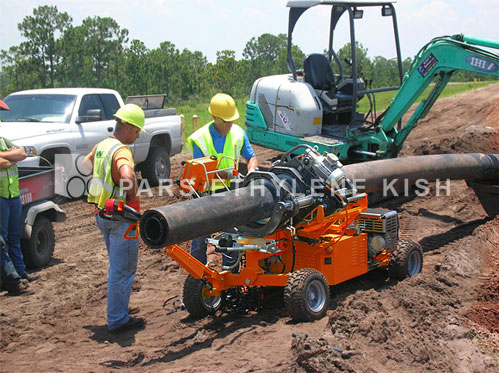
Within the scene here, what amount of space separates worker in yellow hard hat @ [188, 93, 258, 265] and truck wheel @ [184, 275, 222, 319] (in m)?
0.49

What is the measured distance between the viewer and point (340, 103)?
40.3ft

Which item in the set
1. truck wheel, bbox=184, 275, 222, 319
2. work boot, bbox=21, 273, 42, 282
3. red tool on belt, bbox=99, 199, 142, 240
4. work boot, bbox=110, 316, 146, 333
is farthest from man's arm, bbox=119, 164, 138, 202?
work boot, bbox=21, 273, 42, 282

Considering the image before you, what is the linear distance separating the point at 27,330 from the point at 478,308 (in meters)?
4.54

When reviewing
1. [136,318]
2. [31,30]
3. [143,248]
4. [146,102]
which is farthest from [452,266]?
[31,30]

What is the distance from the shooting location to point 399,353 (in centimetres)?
488

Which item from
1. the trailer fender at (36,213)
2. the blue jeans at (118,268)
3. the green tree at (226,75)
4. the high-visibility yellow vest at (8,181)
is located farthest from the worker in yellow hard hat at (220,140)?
the green tree at (226,75)

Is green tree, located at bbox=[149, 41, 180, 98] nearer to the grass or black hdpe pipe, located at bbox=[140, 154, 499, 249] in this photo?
the grass

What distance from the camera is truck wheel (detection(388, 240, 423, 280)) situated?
22.9ft

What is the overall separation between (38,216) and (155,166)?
5.05 metres

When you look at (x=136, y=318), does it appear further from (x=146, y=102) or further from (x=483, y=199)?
(x=146, y=102)

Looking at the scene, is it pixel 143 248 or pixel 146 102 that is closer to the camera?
pixel 143 248

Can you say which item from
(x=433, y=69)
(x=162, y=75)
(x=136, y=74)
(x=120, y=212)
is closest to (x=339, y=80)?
(x=433, y=69)

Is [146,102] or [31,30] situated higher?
[31,30]

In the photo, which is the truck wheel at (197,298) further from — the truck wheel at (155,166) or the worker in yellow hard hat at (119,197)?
the truck wheel at (155,166)
